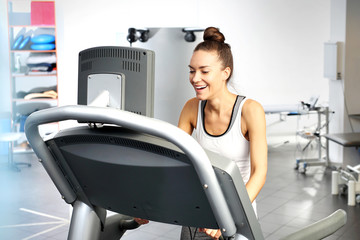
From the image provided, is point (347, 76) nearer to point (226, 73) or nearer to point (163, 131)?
point (226, 73)

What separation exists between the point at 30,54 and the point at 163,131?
6.13 m

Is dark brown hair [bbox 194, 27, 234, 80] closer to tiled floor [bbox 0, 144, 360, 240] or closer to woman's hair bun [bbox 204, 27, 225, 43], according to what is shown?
woman's hair bun [bbox 204, 27, 225, 43]

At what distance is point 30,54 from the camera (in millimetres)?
6641

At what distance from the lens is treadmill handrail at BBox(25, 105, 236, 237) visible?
0.89 meters

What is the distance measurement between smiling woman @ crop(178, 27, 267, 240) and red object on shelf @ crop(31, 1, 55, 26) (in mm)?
5420

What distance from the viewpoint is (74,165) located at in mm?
1128

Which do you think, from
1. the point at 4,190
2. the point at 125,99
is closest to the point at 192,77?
the point at 125,99

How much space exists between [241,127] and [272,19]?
6282 millimetres

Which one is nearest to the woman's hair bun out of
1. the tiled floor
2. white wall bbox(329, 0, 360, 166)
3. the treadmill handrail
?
the treadmill handrail

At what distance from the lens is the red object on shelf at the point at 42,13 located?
6.62 metres

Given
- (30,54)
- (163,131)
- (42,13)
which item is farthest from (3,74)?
(163,131)

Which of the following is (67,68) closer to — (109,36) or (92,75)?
(109,36)

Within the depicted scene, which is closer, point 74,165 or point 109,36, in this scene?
point 74,165

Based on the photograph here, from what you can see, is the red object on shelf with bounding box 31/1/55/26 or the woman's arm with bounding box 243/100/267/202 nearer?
the woman's arm with bounding box 243/100/267/202
